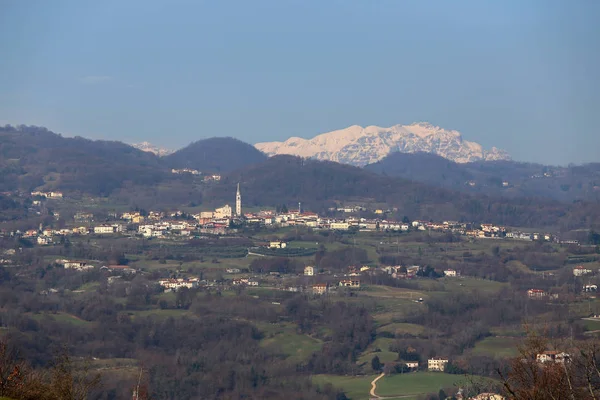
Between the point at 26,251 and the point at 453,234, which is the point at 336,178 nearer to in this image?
the point at 453,234

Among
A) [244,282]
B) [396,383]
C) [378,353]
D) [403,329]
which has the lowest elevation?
[396,383]

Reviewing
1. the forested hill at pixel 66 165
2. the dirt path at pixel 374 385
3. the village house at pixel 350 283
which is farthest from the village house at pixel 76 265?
the forested hill at pixel 66 165

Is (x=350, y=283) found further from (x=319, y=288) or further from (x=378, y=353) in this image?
(x=378, y=353)

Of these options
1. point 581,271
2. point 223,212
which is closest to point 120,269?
point 581,271

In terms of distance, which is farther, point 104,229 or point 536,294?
point 104,229

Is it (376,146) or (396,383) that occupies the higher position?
(376,146)

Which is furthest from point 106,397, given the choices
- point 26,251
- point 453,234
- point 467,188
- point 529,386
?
point 467,188
